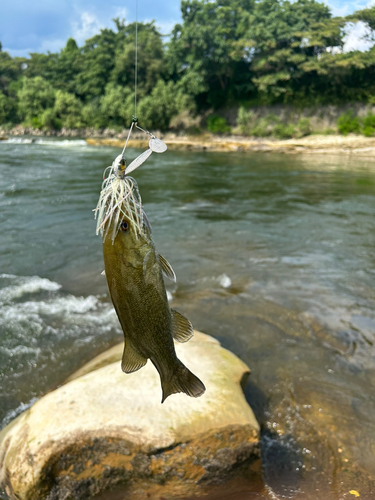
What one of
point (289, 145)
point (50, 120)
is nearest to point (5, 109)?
point (50, 120)

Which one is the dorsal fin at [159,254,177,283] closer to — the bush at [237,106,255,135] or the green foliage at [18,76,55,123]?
the bush at [237,106,255,135]

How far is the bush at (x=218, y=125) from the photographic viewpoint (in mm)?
43688

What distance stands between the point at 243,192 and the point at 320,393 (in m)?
12.2

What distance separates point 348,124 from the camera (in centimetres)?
3641

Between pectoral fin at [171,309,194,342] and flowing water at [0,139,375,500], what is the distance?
199 cm

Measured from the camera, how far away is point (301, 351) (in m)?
4.93

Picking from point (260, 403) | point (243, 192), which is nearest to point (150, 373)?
point (260, 403)

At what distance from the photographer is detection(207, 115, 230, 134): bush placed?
43688 mm

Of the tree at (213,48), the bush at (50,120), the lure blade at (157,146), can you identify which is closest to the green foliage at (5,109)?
the bush at (50,120)

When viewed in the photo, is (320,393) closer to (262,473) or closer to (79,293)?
(262,473)

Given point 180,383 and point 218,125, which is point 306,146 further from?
point 180,383

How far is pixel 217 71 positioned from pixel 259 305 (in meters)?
44.2

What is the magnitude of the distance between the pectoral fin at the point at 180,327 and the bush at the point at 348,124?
39342mm

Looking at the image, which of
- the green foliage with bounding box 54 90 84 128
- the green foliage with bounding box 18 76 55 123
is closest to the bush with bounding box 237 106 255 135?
the green foliage with bounding box 54 90 84 128
